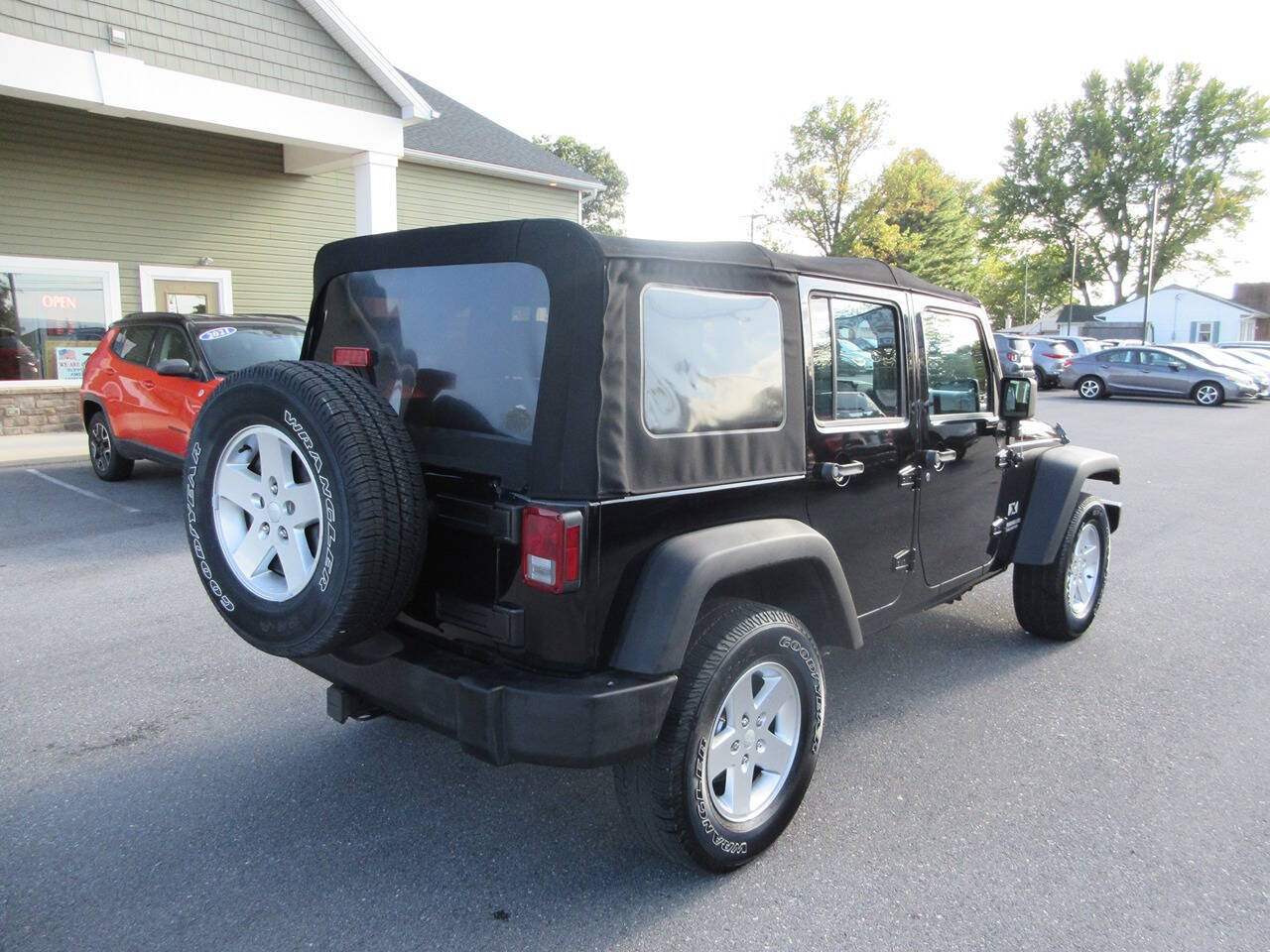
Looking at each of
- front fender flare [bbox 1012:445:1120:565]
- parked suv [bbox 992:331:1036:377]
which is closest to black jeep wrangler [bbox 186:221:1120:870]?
front fender flare [bbox 1012:445:1120:565]

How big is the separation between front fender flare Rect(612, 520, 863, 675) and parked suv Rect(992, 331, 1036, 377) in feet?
72.9

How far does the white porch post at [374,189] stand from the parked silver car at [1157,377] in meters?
18.6

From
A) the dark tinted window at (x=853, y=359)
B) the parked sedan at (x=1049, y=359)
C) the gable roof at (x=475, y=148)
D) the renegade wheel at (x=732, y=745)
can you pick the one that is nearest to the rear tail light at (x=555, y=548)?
the renegade wheel at (x=732, y=745)

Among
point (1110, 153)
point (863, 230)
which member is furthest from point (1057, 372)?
point (1110, 153)

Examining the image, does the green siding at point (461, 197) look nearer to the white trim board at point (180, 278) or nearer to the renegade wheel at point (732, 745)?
the white trim board at point (180, 278)

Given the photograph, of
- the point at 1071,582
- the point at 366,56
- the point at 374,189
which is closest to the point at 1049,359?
the point at 374,189

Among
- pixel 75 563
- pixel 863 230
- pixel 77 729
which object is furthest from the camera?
pixel 863 230

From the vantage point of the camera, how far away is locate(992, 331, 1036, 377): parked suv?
23.8m

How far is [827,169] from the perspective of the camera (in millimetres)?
41219

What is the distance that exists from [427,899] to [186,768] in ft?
4.22

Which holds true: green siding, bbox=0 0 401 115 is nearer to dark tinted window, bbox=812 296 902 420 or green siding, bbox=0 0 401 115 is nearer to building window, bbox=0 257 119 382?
building window, bbox=0 257 119 382

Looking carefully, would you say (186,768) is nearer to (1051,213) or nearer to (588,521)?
(588,521)

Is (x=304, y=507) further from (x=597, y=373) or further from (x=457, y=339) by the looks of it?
(x=597, y=373)

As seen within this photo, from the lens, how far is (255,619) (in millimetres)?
2633
